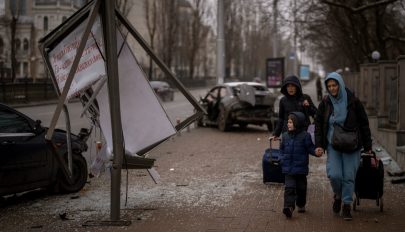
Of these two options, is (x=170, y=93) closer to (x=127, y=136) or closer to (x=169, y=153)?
(x=169, y=153)

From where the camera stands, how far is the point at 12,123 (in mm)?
8078

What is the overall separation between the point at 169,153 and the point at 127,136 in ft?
21.4

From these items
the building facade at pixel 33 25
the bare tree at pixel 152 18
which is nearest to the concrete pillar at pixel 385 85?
the building facade at pixel 33 25

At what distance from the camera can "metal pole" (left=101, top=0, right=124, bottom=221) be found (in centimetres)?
698

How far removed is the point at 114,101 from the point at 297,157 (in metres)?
2.29

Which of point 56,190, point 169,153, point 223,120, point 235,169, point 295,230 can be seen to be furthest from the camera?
point 223,120

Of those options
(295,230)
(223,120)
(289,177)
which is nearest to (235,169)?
(289,177)

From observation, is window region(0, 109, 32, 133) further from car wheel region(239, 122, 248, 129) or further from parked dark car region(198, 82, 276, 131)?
car wheel region(239, 122, 248, 129)

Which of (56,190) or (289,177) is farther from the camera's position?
(56,190)

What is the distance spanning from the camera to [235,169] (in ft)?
37.6

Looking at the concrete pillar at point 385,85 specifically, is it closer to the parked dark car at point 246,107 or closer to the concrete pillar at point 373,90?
the concrete pillar at point 373,90

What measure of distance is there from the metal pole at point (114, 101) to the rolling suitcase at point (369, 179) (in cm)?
288

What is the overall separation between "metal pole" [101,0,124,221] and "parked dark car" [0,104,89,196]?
662 millimetres

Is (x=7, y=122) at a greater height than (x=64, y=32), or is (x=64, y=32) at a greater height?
(x=64, y=32)
